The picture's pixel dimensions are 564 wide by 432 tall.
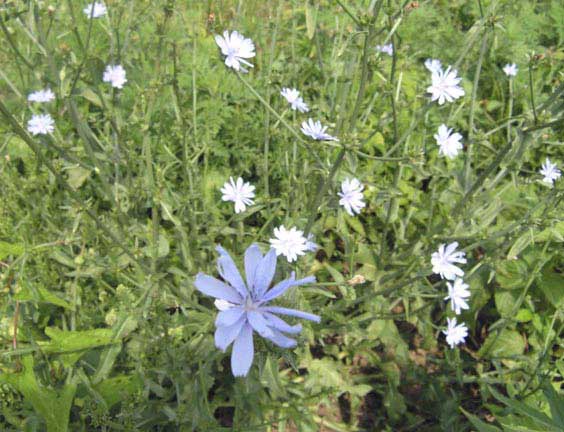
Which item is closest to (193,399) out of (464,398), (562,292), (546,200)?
(464,398)

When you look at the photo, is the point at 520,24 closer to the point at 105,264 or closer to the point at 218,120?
the point at 218,120

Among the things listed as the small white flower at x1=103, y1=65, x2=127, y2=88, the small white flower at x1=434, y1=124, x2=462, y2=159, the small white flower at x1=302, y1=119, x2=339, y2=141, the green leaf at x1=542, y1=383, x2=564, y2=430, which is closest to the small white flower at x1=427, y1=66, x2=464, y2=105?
the small white flower at x1=434, y1=124, x2=462, y2=159

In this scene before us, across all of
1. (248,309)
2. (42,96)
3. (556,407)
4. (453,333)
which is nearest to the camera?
(248,309)

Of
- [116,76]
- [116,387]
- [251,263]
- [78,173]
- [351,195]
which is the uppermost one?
[116,76]

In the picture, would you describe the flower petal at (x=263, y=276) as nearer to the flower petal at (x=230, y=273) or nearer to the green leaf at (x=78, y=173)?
the flower petal at (x=230, y=273)

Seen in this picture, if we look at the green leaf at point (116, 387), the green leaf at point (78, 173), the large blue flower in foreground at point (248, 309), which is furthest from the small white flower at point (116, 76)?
the large blue flower in foreground at point (248, 309)

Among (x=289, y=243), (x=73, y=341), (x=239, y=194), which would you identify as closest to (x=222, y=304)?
(x=289, y=243)

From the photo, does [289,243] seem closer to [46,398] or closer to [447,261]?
[447,261]
